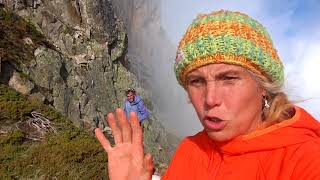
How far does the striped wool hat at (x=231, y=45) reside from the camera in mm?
1743

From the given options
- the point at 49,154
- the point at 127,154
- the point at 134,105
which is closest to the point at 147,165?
the point at 127,154

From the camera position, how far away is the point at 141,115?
12.1 meters

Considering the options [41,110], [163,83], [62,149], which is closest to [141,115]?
[41,110]

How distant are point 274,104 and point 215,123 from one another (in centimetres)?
29

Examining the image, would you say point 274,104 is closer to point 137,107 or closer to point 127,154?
point 127,154

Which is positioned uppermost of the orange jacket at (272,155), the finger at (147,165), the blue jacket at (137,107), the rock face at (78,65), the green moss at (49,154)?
the rock face at (78,65)

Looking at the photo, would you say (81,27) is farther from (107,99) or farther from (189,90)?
(189,90)

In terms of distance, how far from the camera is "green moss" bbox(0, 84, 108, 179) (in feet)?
24.5

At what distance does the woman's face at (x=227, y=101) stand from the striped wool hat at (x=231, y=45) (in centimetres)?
4

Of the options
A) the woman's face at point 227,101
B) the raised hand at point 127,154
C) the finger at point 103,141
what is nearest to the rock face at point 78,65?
the finger at point 103,141

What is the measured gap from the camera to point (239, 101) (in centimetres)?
174

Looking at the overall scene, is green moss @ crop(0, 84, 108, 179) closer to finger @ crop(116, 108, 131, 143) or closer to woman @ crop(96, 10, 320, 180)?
finger @ crop(116, 108, 131, 143)

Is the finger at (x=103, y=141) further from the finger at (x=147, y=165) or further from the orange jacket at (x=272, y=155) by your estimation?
the orange jacket at (x=272, y=155)

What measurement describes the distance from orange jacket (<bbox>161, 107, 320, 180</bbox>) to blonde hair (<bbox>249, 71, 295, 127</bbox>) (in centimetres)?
6
